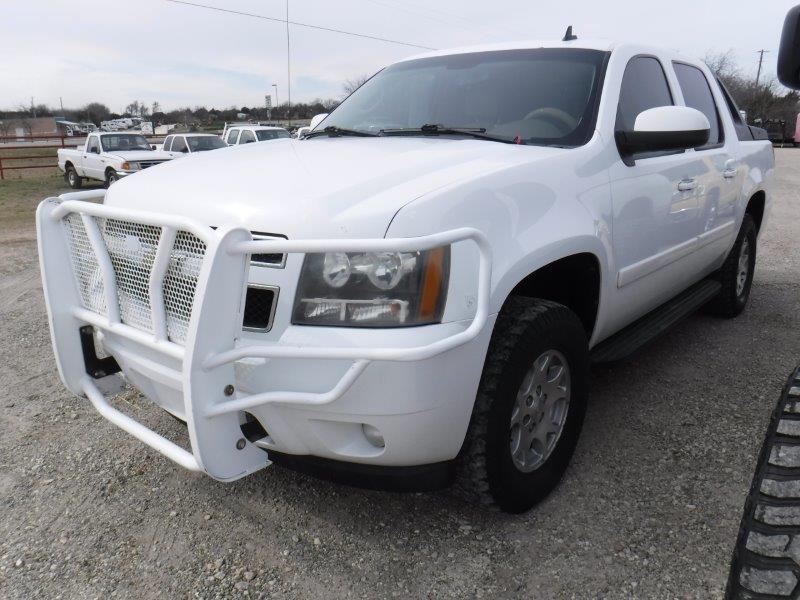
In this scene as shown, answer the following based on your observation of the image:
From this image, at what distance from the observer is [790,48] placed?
1510 millimetres

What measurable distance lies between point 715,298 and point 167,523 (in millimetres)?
3959

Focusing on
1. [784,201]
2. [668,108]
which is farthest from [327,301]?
[784,201]

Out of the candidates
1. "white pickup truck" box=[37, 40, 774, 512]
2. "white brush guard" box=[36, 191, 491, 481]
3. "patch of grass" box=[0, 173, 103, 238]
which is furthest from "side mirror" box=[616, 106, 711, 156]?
→ "patch of grass" box=[0, 173, 103, 238]

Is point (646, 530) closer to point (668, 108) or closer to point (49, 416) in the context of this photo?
point (668, 108)

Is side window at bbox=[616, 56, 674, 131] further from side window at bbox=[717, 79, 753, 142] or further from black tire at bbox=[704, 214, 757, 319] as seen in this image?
black tire at bbox=[704, 214, 757, 319]

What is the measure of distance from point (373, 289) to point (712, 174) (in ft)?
8.83

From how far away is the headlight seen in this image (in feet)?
6.02

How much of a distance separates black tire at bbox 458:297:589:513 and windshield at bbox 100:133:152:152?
16406 millimetres

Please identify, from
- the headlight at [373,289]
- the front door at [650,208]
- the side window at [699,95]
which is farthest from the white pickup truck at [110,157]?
the headlight at [373,289]

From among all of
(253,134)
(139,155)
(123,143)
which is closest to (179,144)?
(123,143)

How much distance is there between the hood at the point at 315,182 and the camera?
1.92 meters

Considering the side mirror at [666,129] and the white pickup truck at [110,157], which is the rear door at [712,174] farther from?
the white pickup truck at [110,157]

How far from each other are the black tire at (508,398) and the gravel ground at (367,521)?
19 centimetres

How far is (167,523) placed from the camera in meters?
2.47
